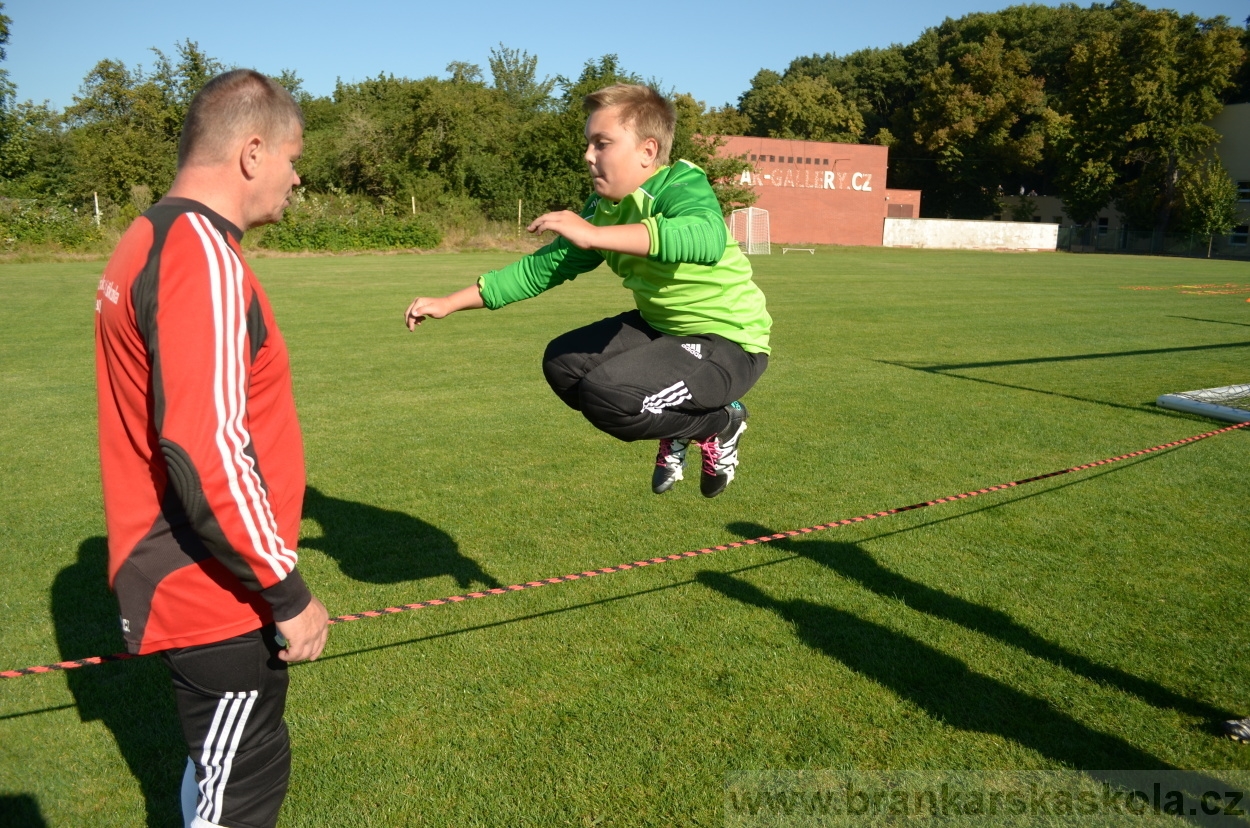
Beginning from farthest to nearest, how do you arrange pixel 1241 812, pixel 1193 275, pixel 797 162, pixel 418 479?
pixel 797 162 < pixel 1193 275 < pixel 418 479 < pixel 1241 812

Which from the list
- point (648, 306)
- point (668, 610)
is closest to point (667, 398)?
point (648, 306)

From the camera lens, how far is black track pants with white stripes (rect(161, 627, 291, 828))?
8.93 ft

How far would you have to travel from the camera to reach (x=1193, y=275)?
135ft

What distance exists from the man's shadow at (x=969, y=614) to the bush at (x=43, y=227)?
1522 inches

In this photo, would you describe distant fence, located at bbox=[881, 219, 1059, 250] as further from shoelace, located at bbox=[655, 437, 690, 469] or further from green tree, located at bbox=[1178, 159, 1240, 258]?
shoelace, located at bbox=[655, 437, 690, 469]

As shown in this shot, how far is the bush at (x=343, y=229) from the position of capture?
1676 inches

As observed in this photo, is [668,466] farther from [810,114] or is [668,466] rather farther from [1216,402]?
[810,114]

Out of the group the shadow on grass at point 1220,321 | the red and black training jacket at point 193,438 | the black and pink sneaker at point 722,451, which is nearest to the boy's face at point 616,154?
the black and pink sneaker at point 722,451

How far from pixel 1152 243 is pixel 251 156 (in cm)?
7757

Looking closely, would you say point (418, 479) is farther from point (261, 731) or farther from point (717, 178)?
point (717, 178)

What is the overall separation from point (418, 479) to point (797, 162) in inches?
2486

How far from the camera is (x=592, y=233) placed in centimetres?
331

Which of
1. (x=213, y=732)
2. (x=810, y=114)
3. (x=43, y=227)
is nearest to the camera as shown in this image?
(x=213, y=732)

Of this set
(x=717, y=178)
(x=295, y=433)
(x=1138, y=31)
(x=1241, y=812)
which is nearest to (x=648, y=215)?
(x=295, y=433)
